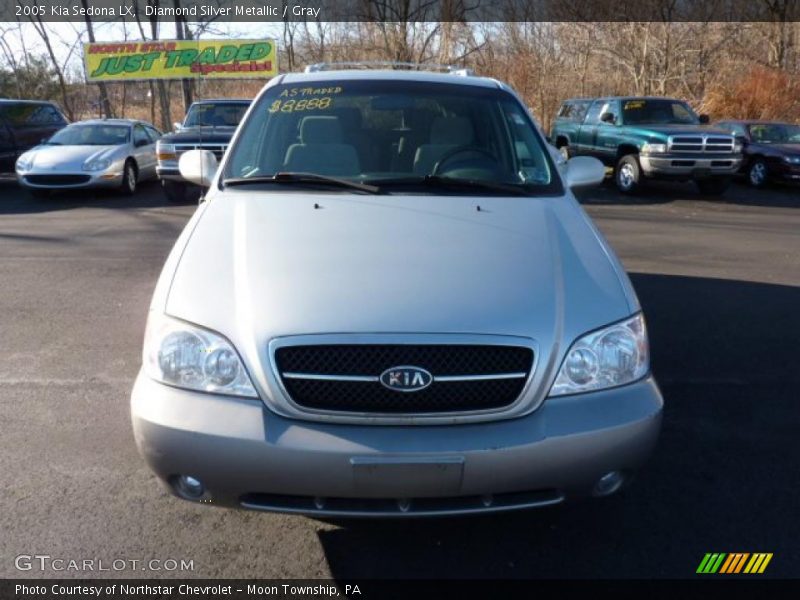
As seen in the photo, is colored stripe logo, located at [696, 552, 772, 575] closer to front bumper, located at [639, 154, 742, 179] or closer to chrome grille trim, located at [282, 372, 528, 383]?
chrome grille trim, located at [282, 372, 528, 383]

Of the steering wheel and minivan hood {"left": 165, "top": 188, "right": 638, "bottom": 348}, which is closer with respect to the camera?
minivan hood {"left": 165, "top": 188, "right": 638, "bottom": 348}

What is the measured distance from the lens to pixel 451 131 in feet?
14.5

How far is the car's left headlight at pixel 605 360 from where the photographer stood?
269 centimetres

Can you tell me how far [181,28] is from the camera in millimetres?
27781

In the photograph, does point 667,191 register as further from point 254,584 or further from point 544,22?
point 544,22

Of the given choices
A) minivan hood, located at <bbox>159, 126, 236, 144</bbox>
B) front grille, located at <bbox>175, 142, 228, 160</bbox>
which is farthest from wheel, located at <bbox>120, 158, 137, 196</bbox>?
front grille, located at <bbox>175, 142, 228, 160</bbox>

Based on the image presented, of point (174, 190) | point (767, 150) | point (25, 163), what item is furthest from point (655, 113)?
point (25, 163)

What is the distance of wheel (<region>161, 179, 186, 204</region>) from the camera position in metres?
12.8

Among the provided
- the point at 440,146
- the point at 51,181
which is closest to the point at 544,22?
the point at 51,181

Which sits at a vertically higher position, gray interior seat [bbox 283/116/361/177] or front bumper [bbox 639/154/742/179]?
gray interior seat [bbox 283/116/361/177]

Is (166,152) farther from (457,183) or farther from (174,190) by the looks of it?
(457,183)

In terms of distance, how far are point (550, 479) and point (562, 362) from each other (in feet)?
1.34

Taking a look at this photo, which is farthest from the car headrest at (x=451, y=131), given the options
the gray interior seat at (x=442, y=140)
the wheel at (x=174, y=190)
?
the wheel at (x=174, y=190)

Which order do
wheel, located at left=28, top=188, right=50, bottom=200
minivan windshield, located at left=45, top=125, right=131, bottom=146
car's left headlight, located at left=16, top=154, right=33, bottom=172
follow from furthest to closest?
minivan windshield, located at left=45, top=125, right=131, bottom=146 < wheel, located at left=28, top=188, right=50, bottom=200 < car's left headlight, located at left=16, top=154, right=33, bottom=172
